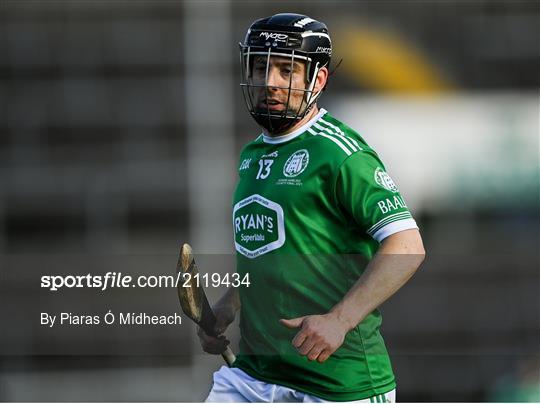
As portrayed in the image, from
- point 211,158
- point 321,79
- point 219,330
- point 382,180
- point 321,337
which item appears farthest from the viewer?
point 211,158

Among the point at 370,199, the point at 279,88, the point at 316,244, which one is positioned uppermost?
the point at 279,88

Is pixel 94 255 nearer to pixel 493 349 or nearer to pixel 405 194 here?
pixel 405 194

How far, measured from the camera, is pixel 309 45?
264 cm

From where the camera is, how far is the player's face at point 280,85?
2.59m

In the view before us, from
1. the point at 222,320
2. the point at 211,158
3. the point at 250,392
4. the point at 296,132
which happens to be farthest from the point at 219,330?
the point at 211,158

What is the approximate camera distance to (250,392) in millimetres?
2584

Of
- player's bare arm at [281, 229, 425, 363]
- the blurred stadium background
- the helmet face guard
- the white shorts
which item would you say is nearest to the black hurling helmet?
the helmet face guard

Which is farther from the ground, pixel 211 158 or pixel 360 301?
pixel 360 301

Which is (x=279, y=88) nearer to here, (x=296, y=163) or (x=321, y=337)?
(x=296, y=163)

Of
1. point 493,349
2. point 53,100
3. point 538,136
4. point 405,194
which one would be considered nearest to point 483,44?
point 538,136

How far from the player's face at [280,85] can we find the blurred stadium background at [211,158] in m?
2.43

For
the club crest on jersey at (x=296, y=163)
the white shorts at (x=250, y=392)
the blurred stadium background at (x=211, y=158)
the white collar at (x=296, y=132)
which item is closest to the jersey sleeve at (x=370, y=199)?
the club crest on jersey at (x=296, y=163)

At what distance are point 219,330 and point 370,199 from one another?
0.64m

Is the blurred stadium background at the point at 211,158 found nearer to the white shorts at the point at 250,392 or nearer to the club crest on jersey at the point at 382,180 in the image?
the white shorts at the point at 250,392
